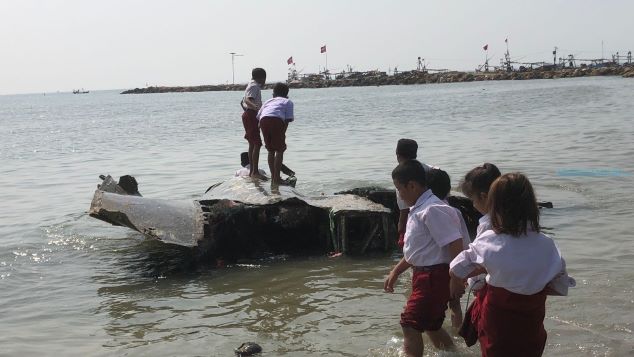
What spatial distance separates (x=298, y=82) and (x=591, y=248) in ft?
414

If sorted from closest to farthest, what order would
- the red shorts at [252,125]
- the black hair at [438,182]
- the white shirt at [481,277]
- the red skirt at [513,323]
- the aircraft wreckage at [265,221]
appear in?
the red skirt at [513,323], the white shirt at [481,277], the black hair at [438,182], the aircraft wreckage at [265,221], the red shorts at [252,125]

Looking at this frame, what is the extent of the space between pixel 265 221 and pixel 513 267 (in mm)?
4883

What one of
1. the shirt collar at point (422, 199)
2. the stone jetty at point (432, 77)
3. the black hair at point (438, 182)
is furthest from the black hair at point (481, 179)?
the stone jetty at point (432, 77)

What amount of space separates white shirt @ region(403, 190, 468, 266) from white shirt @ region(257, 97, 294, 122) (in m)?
4.85

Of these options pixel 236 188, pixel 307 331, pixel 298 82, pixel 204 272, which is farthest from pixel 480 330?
pixel 298 82

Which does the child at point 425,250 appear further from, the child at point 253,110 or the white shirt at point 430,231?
the child at point 253,110

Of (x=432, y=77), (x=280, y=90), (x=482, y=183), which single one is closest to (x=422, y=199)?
(x=482, y=183)

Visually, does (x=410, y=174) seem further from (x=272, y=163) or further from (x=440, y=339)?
(x=272, y=163)

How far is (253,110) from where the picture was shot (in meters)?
9.42

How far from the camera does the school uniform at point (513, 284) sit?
125 inches

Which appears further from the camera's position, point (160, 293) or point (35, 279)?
point (35, 279)

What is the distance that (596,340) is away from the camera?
4.91 m

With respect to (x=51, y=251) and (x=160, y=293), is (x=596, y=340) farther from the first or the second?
(x=51, y=251)

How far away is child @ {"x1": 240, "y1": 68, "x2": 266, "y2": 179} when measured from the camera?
30.6 feet
